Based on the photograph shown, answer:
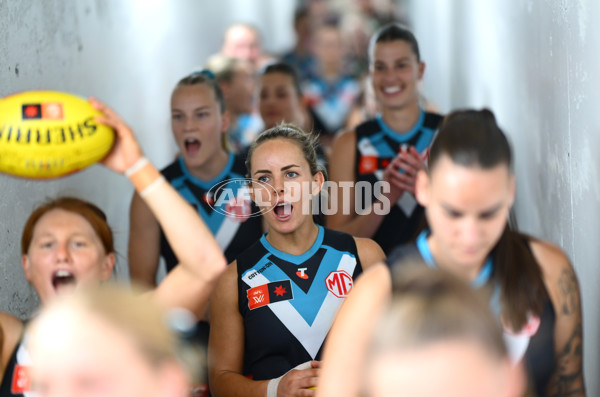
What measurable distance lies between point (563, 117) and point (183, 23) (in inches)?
262

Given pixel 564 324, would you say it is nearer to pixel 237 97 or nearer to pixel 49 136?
pixel 49 136

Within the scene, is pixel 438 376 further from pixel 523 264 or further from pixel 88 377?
pixel 523 264

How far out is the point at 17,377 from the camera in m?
2.26

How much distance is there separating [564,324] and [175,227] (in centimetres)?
104

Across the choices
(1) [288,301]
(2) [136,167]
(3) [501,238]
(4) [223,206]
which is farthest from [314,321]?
(4) [223,206]

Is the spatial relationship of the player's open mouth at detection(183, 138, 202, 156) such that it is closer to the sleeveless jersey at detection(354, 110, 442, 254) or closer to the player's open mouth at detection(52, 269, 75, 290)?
the sleeveless jersey at detection(354, 110, 442, 254)

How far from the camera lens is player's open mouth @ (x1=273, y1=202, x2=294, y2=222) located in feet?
9.48

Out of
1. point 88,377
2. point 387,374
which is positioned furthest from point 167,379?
point 387,374

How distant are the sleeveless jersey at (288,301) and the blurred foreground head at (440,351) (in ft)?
4.22

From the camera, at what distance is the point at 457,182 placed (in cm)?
205

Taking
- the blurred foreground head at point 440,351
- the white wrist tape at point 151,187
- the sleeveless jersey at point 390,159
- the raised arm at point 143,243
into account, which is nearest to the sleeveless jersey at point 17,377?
the white wrist tape at point 151,187

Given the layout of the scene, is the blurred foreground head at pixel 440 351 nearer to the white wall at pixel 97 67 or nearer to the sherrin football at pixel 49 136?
the sherrin football at pixel 49 136

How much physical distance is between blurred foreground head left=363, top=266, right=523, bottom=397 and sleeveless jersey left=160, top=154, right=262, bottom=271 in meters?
2.12

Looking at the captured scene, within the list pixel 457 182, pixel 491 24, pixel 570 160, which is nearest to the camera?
pixel 457 182
